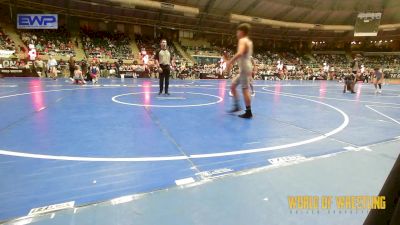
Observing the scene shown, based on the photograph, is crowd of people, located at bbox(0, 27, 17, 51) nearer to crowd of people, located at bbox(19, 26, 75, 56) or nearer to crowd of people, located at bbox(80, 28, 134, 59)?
crowd of people, located at bbox(19, 26, 75, 56)

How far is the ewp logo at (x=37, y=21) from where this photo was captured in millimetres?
23428

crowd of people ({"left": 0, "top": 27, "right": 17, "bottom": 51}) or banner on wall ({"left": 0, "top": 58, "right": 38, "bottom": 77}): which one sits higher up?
crowd of people ({"left": 0, "top": 27, "right": 17, "bottom": 51})

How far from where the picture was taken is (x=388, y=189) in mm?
990

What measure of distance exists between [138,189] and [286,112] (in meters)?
4.97

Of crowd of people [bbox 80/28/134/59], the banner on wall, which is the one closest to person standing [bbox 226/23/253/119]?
the banner on wall

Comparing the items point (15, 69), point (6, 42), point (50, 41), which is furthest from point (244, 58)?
point (50, 41)

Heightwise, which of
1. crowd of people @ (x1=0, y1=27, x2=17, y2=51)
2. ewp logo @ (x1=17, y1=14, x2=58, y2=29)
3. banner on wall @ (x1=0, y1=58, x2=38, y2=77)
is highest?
ewp logo @ (x1=17, y1=14, x2=58, y2=29)

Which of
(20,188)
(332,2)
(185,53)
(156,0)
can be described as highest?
(332,2)

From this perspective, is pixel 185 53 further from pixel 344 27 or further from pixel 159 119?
pixel 159 119

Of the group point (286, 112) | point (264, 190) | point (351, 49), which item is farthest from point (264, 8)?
point (264, 190)

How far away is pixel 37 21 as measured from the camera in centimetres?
2378

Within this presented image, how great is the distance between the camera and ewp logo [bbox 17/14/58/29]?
23.4 meters

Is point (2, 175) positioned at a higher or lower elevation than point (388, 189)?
lower

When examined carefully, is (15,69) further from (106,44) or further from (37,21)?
(106,44)
